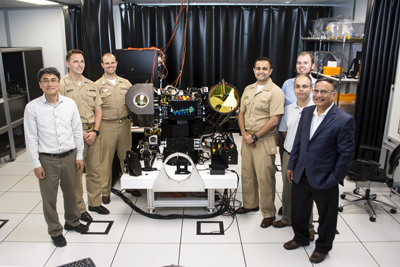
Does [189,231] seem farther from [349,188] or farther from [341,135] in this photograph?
[349,188]

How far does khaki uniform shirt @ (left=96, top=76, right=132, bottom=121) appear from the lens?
3296mm

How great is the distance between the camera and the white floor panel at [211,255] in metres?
2.53

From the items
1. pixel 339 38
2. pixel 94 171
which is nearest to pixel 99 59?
pixel 94 171

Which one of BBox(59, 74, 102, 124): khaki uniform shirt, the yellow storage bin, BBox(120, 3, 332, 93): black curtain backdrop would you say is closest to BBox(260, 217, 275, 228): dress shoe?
BBox(59, 74, 102, 124): khaki uniform shirt

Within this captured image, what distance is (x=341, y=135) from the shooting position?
2189 millimetres

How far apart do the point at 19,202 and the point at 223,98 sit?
254 centimetres

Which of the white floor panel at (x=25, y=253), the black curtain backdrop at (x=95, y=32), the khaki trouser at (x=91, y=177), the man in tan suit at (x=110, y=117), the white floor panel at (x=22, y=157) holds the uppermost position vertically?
the black curtain backdrop at (x=95, y=32)

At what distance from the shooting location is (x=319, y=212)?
2.46m

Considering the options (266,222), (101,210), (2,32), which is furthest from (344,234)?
(2,32)

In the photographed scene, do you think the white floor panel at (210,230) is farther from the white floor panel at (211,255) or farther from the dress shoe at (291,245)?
the dress shoe at (291,245)

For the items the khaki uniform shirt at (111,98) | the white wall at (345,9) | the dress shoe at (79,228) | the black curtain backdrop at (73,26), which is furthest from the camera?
the black curtain backdrop at (73,26)

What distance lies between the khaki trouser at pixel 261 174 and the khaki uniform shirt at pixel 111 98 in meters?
1.37

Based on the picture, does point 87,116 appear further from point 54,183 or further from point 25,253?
point 25,253

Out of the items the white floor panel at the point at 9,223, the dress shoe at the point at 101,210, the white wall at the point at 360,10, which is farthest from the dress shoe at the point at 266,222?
the white wall at the point at 360,10
